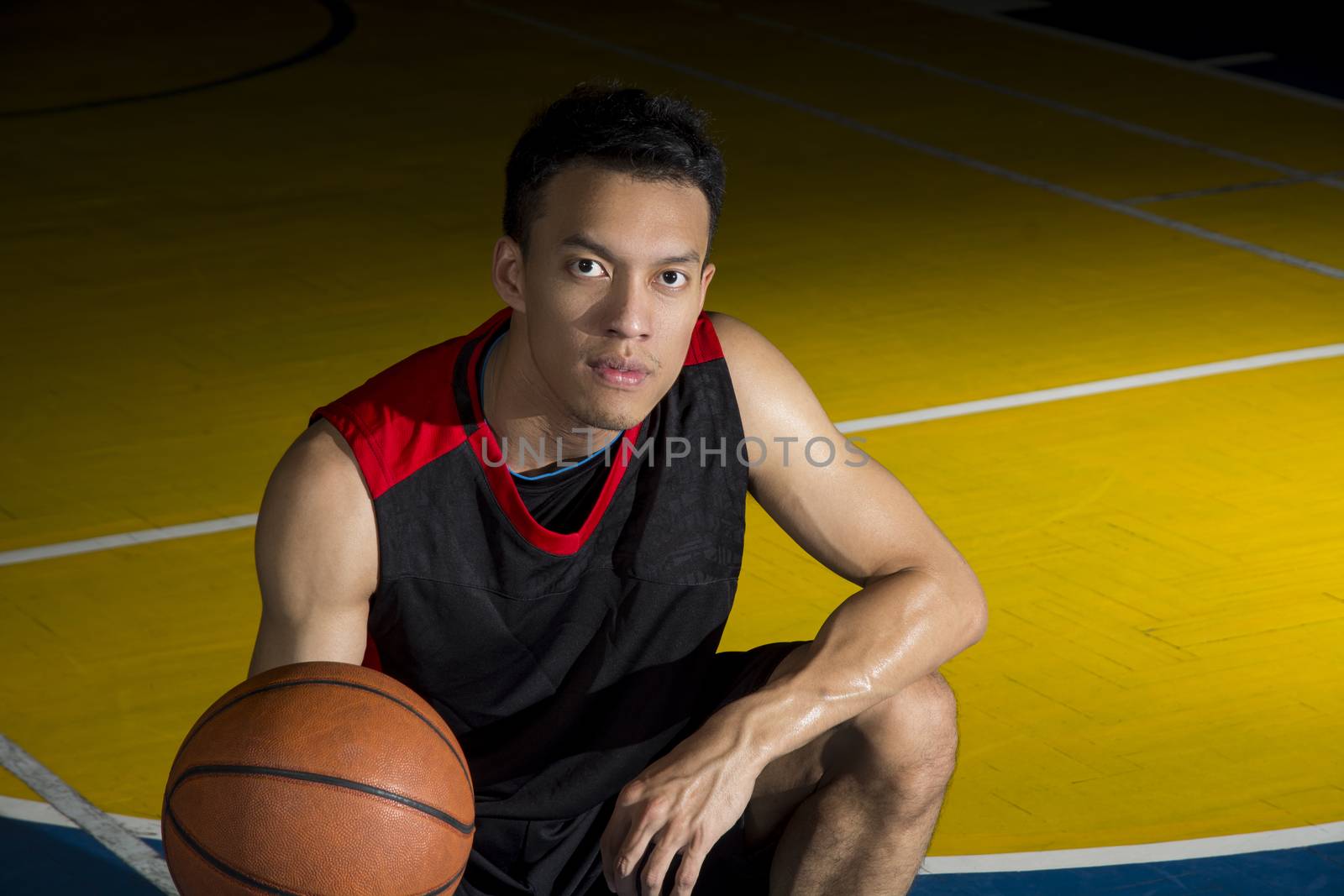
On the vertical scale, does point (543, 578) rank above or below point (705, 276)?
below

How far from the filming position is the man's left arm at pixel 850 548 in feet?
9.34

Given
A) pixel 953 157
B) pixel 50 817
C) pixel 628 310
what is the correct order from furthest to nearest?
pixel 953 157 < pixel 50 817 < pixel 628 310

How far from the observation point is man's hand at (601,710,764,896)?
8.60ft

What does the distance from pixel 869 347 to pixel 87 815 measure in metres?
3.52

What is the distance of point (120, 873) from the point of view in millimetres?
3523

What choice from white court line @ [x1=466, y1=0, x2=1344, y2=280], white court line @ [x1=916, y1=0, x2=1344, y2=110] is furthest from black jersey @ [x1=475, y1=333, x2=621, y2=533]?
white court line @ [x1=916, y1=0, x2=1344, y2=110]

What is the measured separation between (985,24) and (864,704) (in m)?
10.5

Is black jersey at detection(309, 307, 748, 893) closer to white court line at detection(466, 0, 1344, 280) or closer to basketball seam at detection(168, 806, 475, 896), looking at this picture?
basketball seam at detection(168, 806, 475, 896)

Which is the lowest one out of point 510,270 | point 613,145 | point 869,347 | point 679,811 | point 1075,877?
point 869,347

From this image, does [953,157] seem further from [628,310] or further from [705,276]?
[628,310]

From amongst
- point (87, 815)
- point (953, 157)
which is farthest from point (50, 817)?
point (953, 157)

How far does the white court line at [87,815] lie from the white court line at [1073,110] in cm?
650

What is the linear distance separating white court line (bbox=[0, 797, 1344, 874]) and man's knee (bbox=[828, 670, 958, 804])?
0.64m

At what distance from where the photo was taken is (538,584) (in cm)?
290
